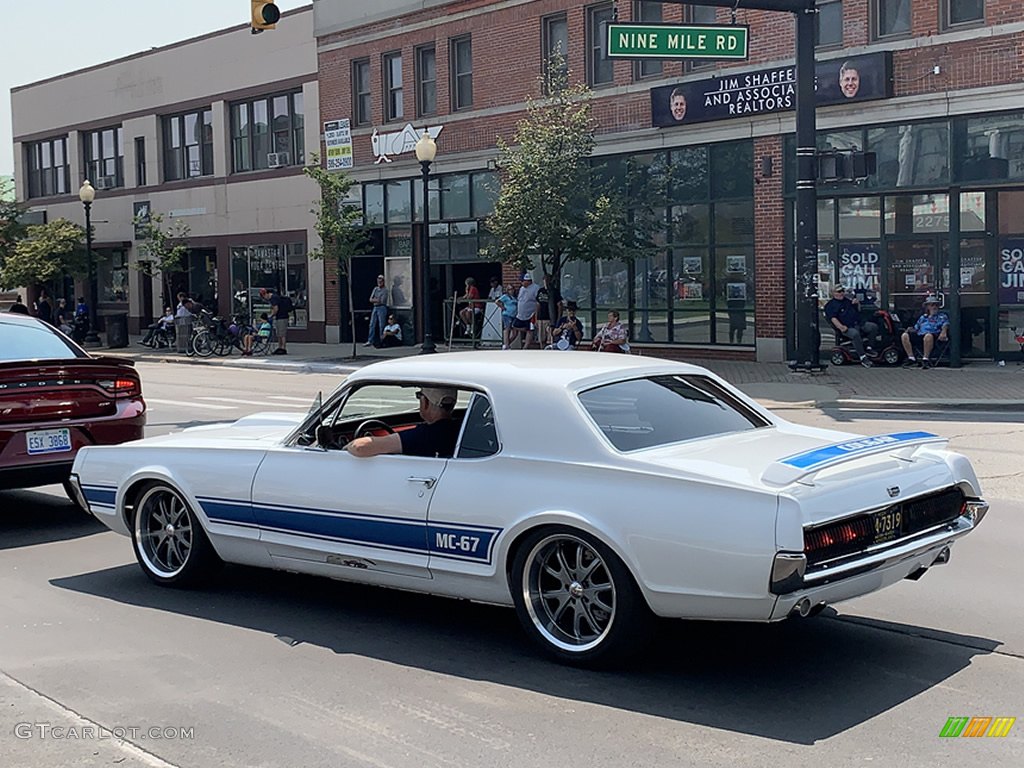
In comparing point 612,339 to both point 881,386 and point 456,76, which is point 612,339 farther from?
point 456,76

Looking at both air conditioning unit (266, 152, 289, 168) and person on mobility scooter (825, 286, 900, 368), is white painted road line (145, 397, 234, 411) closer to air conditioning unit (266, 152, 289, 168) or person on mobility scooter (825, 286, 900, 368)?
person on mobility scooter (825, 286, 900, 368)

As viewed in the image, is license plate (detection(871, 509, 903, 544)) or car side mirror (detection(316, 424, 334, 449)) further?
car side mirror (detection(316, 424, 334, 449))

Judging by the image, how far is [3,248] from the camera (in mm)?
43688

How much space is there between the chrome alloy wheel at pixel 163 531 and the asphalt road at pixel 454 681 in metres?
0.18

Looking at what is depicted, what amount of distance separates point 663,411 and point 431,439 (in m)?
1.20

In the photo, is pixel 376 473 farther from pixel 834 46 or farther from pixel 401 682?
pixel 834 46

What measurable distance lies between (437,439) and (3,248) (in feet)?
135

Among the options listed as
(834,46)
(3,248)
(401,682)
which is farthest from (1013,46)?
(3,248)

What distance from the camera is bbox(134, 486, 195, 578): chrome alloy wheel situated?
7527 millimetres

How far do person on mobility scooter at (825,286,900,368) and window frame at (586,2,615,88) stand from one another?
7.36m

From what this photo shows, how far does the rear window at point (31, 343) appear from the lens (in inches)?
408

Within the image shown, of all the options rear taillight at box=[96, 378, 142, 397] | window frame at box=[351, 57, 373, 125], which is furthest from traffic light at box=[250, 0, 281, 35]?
window frame at box=[351, 57, 373, 125]

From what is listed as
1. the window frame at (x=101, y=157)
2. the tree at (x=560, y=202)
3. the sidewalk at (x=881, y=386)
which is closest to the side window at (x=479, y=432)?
the sidewalk at (x=881, y=386)

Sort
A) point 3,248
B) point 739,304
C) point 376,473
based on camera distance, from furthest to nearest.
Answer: point 3,248, point 739,304, point 376,473
